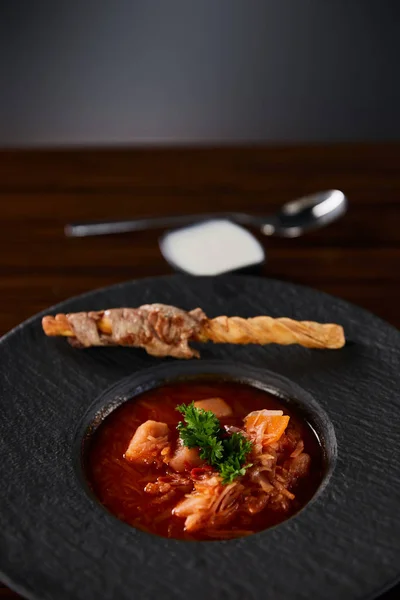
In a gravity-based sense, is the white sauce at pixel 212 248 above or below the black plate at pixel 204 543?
above

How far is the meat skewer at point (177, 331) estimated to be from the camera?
2520 millimetres

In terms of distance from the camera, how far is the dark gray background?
5.07 metres

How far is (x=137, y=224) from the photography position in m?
3.34

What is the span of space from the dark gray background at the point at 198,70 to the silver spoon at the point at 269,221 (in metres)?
2.03

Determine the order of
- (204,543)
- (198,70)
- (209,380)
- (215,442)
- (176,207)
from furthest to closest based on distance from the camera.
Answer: (198,70)
(176,207)
(209,380)
(215,442)
(204,543)

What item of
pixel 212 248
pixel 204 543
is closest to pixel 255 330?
pixel 212 248

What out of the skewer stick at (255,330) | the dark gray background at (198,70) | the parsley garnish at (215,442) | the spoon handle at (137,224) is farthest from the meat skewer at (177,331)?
the dark gray background at (198,70)

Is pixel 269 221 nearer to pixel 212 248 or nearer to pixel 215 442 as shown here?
pixel 212 248

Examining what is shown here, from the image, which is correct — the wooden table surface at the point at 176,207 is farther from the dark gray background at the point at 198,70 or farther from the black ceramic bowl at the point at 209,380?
the dark gray background at the point at 198,70

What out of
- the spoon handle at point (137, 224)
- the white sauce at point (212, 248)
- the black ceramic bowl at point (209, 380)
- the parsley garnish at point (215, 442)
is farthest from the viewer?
the spoon handle at point (137, 224)

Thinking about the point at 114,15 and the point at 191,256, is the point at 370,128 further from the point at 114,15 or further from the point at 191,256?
the point at 191,256

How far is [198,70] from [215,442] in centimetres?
361

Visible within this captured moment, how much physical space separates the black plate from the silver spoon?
59cm

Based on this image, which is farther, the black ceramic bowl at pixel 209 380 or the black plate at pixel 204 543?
the black ceramic bowl at pixel 209 380
